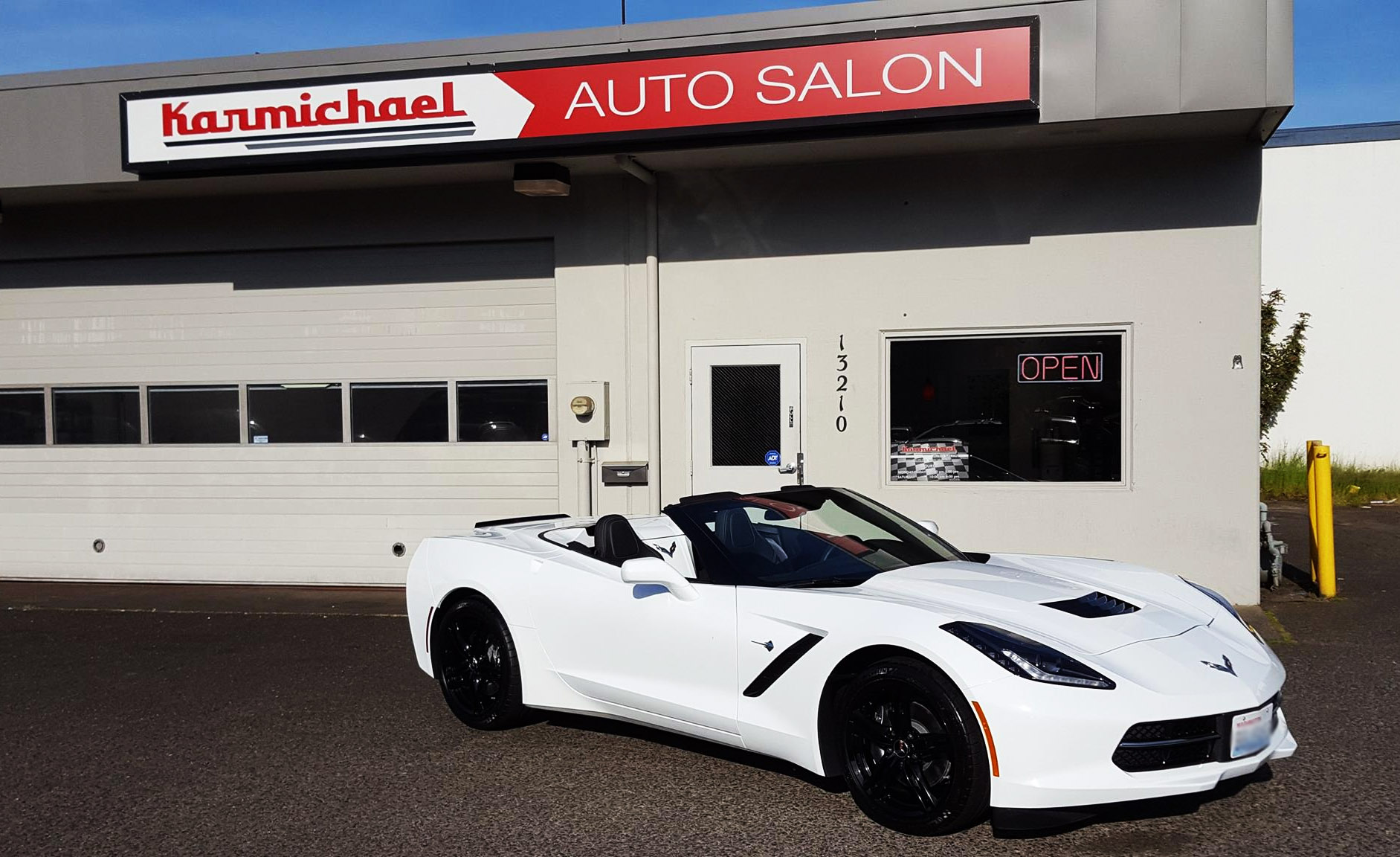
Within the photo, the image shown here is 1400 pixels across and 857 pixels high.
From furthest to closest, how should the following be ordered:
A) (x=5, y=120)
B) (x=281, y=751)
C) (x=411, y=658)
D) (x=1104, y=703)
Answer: (x=5, y=120) < (x=411, y=658) < (x=281, y=751) < (x=1104, y=703)

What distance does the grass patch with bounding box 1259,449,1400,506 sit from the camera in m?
17.3

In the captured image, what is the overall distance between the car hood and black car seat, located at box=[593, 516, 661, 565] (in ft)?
Answer: 3.68

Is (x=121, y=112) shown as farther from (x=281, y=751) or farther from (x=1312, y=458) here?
(x=1312, y=458)

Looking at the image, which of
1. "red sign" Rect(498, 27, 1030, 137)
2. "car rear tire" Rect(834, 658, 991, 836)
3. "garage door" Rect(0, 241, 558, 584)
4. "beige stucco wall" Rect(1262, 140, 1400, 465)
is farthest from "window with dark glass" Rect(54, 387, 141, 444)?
"beige stucco wall" Rect(1262, 140, 1400, 465)

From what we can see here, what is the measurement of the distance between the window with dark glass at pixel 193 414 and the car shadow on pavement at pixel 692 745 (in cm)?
662

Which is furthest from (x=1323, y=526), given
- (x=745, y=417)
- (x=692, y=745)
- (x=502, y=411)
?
(x=502, y=411)

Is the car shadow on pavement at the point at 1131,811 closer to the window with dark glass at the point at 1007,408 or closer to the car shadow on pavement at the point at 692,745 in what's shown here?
the car shadow on pavement at the point at 692,745

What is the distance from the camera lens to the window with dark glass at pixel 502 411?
10930 mm

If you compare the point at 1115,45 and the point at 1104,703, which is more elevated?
the point at 1115,45

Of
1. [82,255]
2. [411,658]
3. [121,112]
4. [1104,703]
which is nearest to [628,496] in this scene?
A: [411,658]

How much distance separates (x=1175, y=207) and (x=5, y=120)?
9900mm

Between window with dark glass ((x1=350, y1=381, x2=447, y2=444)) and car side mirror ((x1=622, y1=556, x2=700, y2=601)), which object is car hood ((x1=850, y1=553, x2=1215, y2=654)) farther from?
window with dark glass ((x1=350, y1=381, x2=447, y2=444))

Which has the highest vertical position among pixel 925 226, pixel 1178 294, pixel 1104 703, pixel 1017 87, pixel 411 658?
pixel 1017 87

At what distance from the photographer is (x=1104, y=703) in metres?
4.06
